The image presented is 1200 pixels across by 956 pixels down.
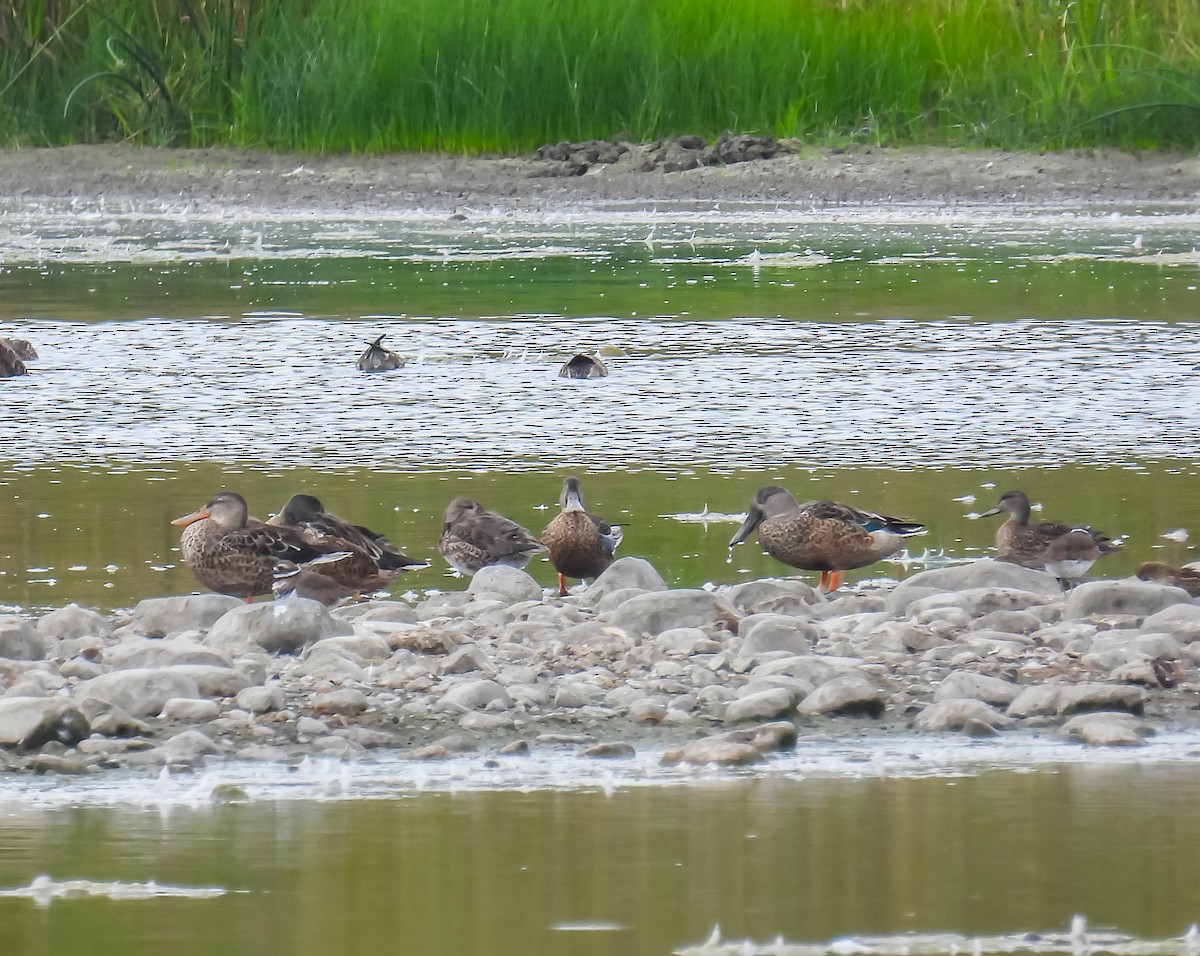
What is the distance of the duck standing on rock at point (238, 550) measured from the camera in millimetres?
7770

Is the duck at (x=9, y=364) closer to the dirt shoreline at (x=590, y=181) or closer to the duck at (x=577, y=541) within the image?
the duck at (x=577, y=541)

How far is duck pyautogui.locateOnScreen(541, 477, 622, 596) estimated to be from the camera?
26.3 ft

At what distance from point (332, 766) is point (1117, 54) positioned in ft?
62.5

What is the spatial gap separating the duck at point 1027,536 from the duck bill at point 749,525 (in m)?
0.76

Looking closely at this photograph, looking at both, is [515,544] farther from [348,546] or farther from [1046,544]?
[1046,544]

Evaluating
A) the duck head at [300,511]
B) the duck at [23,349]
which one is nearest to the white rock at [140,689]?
the duck head at [300,511]

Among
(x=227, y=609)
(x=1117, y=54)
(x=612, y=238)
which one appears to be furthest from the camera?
(x=1117, y=54)

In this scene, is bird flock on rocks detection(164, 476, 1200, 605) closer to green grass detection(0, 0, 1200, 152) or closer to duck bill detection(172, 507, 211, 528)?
duck bill detection(172, 507, 211, 528)

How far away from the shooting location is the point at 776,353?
13227mm

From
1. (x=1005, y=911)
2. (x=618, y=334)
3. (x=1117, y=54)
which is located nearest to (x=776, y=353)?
(x=618, y=334)

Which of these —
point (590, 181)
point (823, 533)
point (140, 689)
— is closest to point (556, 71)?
point (590, 181)

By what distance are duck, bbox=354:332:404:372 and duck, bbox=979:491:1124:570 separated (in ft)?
16.0

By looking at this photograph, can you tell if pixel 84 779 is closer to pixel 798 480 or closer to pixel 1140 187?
pixel 798 480

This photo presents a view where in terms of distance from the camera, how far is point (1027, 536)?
26.6ft
